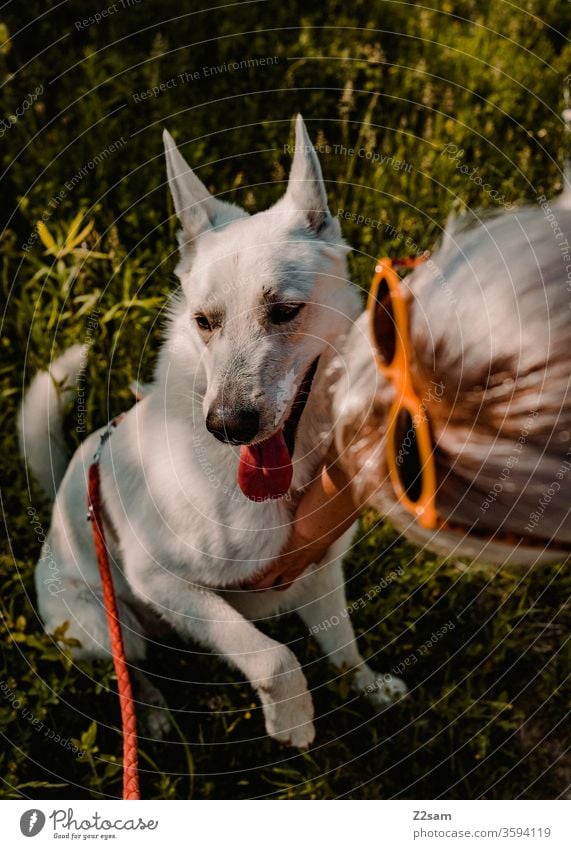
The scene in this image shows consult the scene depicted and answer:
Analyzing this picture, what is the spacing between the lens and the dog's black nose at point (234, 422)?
1940 mm

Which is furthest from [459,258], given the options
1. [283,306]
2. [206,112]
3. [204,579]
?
[206,112]

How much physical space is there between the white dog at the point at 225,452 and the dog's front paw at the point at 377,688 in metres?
0.31

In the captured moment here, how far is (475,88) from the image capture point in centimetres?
380

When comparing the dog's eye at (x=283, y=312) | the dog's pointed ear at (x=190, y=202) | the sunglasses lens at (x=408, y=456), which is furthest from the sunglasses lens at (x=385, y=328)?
the dog's pointed ear at (x=190, y=202)

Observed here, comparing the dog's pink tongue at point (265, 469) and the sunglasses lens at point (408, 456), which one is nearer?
the sunglasses lens at point (408, 456)

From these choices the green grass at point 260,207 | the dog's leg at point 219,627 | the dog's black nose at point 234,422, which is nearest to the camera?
the dog's black nose at point 234,422

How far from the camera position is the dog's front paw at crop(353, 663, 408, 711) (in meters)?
2.82

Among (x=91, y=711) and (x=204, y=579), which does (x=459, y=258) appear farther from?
(x=91, y=711)

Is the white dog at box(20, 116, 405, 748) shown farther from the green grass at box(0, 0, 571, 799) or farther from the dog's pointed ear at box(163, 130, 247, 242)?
the green grass at box(0, 0, 571, 799)

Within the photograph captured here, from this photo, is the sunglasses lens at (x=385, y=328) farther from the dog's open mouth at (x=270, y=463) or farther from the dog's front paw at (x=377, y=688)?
the dog's front paw at (x=377, y=688)

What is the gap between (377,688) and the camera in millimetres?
2846

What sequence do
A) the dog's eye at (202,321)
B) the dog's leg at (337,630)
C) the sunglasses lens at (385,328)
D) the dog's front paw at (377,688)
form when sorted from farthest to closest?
the dog's front paw at (377,688), the dog's leg at (337,630), the dog's eye at (202,321), the sunglasses lens at (385,328)

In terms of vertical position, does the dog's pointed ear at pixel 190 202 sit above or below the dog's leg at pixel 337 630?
above

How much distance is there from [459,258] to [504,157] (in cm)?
237
